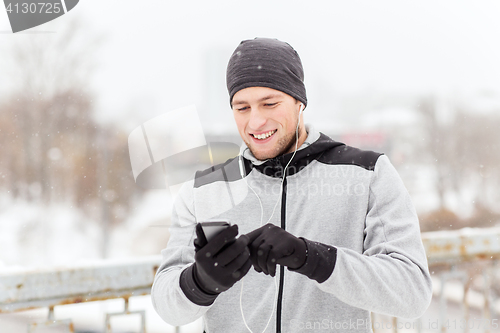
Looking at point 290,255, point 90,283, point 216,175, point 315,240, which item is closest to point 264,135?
point 216,175

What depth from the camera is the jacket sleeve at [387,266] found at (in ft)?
3.29

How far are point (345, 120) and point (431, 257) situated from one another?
19.3m

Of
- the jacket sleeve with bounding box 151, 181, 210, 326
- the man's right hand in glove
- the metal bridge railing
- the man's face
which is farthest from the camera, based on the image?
the man's face

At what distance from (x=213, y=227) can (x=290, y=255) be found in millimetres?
241

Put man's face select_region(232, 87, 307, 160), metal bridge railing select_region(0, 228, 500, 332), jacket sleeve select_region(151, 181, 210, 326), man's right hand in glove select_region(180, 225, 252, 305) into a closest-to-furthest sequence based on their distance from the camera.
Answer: man's right hand in glove select_region(180, 225, 252, 305)
jacket sleeve select_region(151, 181, 210, 326)
metal bridge railing select_region(0, 228, 500, 332)
man's face select_region(232, 87, 307, 160)

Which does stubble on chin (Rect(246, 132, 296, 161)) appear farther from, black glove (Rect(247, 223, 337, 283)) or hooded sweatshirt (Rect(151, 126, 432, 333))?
black glove (Rect(247, 223, 337, 283))

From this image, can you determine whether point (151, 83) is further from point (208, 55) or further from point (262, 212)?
point (262, 212)

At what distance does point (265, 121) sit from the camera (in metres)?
1.39

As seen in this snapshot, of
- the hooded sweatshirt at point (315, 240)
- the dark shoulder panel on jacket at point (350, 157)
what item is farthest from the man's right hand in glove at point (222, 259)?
the dark shoulder panel on jacket at point (350, 157)

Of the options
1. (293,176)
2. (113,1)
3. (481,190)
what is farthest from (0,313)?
(113,1)

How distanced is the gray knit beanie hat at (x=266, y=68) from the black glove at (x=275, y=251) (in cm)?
69

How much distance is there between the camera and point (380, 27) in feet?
72.0

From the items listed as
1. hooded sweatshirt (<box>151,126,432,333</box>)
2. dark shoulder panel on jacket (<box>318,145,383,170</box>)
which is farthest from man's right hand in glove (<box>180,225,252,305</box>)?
dark shoulder panel on jacket (<box>318,145,383,170</box>)

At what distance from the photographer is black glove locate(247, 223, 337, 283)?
96 centimetres
